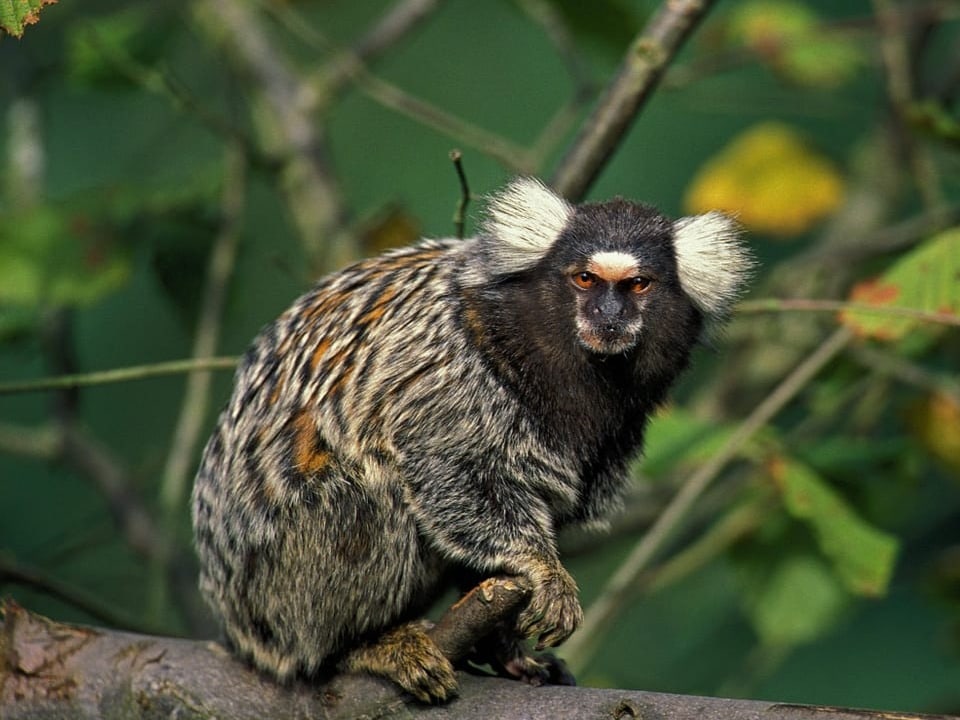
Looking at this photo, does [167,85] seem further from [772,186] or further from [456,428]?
[772,186]

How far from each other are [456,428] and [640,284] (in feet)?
1.37

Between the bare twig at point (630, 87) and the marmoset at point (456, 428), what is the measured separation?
0.35 meters

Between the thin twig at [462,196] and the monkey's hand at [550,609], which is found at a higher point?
the thin twig at [462,196]

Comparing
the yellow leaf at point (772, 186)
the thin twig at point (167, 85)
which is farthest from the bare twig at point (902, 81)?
the thin twig at point (167, 85)

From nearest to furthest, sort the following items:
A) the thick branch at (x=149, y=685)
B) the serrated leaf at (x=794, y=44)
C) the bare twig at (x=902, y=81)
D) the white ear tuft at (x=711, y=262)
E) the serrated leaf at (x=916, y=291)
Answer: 1. the thick branch at (x=149, y=685)
2. the white ear tuft at (x=711, y=262)
3. the serrated leaf at (x=916, y=291)
4. the bare twig at (x=902, y=81)
5. the serrated leaf at (x=794, y=44)

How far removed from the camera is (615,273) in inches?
87.2

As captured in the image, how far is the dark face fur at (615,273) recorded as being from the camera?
2.21 metres

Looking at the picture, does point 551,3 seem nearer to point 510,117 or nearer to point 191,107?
point 191,107

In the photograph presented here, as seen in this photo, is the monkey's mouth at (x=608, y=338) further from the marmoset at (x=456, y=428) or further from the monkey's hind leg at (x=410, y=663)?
the monkey's hind leg at (x=410, y=663)

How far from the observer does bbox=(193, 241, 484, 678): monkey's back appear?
7.41 feet

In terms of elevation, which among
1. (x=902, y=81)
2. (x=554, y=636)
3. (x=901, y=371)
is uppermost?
(x=902, y=81)

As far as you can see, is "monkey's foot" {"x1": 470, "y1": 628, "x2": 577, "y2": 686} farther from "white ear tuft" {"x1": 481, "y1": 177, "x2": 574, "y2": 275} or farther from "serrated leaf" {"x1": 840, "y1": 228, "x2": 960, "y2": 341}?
"serrated leaf" {"x1": 840, "y1": 228, "x2": 960, "y2": 341}

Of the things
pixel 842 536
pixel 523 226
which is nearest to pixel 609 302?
pixel 523 226

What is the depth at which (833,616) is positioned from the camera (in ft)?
11.5
